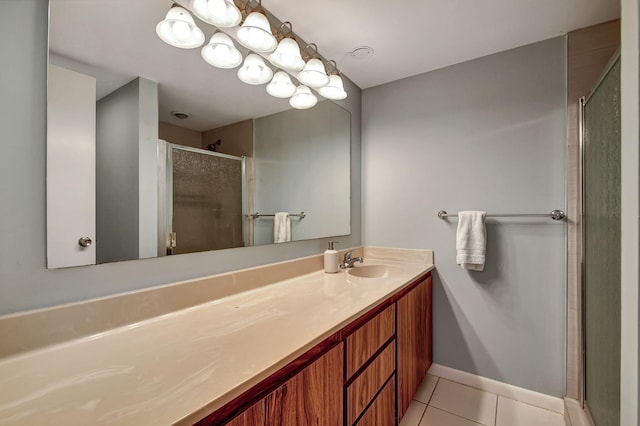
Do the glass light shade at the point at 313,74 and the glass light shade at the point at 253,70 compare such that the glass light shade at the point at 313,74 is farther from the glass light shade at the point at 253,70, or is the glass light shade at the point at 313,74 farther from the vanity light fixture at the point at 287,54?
the glass light shade at the point at 253,70

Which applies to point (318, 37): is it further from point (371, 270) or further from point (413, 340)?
point (413, 340)

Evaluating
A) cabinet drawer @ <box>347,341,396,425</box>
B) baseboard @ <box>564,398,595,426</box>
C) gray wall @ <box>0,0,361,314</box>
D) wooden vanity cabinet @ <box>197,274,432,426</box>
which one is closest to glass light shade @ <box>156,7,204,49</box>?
gray wall @ <box>0,0,361,314</box>

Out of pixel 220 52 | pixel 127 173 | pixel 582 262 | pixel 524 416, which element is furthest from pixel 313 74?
pixel 524 416

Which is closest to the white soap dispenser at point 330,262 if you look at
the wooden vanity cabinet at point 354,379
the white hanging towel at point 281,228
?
the white hanging towel at point 281,228

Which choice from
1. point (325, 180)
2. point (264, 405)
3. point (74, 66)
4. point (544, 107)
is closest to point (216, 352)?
point (264, 405)

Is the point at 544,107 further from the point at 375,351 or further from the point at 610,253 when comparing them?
the point at 375,351

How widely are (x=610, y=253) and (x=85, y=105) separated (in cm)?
187

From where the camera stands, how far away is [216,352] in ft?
2.21

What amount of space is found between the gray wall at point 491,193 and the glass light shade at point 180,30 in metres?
1.43

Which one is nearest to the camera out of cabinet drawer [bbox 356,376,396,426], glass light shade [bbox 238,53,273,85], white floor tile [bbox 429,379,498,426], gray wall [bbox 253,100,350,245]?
cabinet drawer [bbox 356,376,396,426]

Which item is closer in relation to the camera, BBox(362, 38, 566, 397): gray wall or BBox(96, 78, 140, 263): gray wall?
BBox(96, 78, 140, 263): gray wall

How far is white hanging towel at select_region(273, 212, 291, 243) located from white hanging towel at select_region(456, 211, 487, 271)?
1.04 m

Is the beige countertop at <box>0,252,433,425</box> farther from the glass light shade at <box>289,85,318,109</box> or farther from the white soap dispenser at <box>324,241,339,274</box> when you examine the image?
the glass light shade at <box>289,85,318,109</box>

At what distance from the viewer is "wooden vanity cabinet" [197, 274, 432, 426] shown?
623 millimetres
